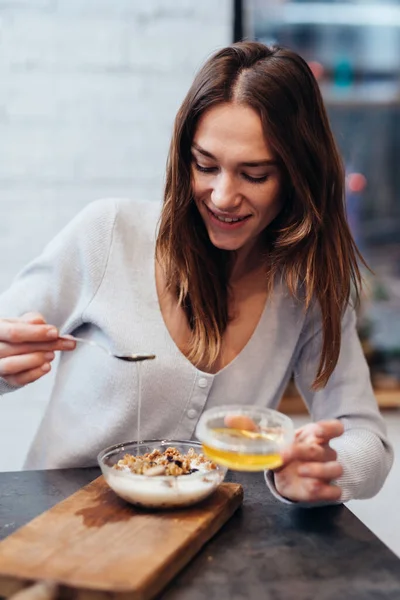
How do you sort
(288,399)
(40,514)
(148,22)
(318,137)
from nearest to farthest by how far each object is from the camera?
(40,514)
(318,137)
(148,22)
(288,399)

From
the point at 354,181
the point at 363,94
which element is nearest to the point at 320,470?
the point at 354,181

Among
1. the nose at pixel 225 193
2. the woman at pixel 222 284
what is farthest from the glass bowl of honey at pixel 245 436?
the nose at pixel 225 193

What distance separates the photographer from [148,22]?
109 inches

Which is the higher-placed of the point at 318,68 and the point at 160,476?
the point at 318,68

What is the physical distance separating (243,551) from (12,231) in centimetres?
185

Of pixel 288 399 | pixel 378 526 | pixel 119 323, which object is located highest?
pixel 119 323

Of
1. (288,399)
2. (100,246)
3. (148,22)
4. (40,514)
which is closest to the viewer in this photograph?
(40,514)

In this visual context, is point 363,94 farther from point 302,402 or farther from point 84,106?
point 302,402

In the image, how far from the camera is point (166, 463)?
131cm

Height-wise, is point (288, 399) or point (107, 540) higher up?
point (107, 540)

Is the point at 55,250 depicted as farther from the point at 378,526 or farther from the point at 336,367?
the point at 378,526

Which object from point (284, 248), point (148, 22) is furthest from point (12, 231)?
point (284, 248)

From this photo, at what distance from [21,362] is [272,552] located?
52 cm

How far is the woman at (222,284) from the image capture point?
4.97 feet
